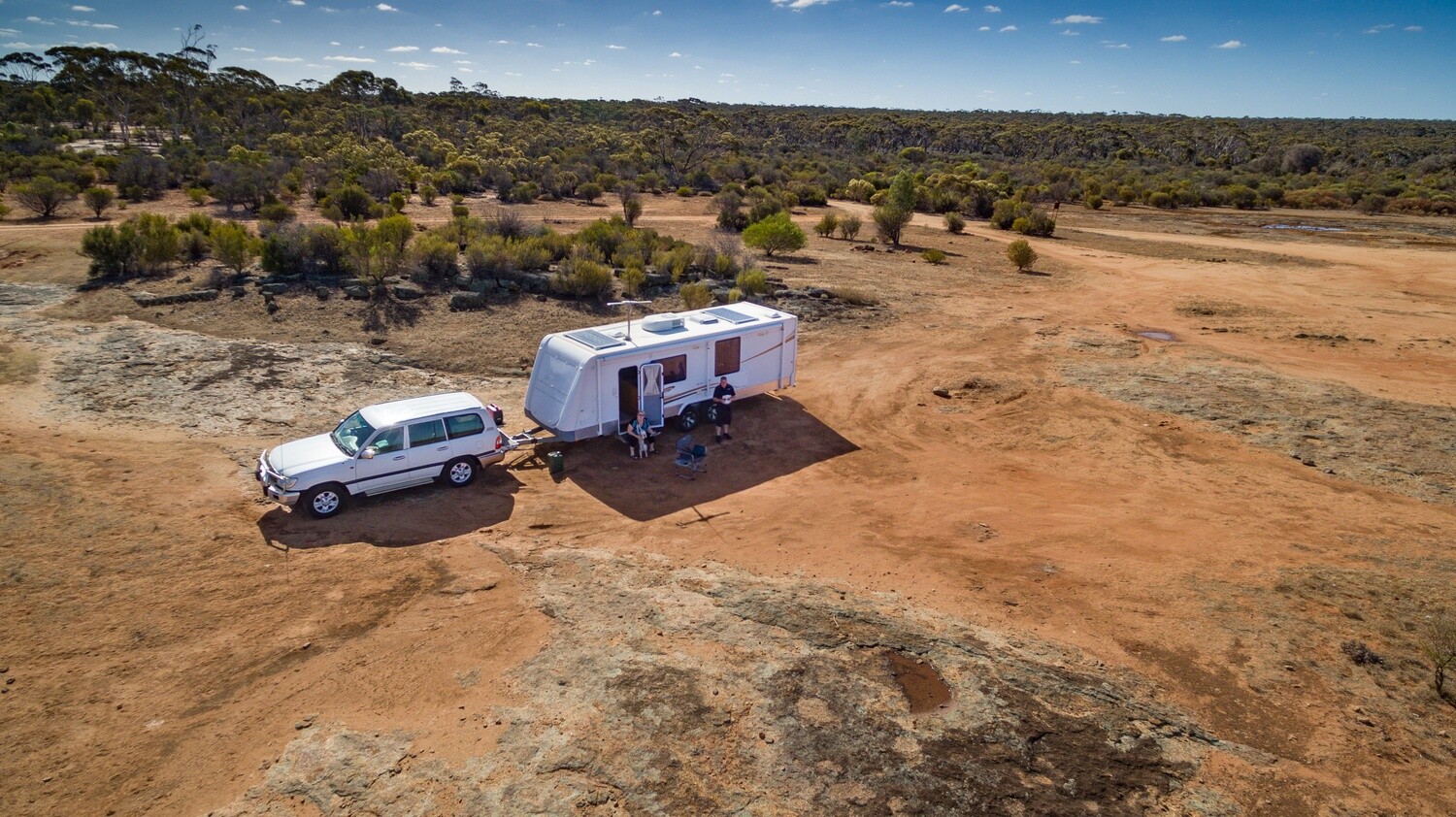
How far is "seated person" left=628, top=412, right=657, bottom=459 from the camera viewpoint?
13.5m

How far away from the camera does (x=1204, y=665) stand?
814 centimetres

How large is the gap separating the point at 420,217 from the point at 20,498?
89.0 ft

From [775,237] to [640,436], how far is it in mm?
18042

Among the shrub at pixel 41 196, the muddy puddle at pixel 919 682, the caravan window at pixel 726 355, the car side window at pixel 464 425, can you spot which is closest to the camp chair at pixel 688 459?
the caravan window at pixel 726 355

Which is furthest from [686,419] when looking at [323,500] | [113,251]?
[113,251]

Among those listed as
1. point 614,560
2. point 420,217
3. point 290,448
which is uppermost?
point 420,217

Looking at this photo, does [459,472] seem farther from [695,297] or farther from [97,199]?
[97,199]

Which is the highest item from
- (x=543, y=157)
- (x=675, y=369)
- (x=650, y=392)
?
(x=543, y=157)

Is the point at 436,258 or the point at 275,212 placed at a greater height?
the point at 275,212

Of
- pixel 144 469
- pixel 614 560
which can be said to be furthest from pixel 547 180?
pixel 614 560

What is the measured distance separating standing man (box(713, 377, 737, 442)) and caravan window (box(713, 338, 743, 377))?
0.43 m

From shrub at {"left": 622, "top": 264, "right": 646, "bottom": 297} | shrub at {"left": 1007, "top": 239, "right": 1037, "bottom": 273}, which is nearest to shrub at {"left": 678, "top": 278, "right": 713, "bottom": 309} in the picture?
shrub at {"left": 622, "top": 264, "right": 646, "bottom": 297}

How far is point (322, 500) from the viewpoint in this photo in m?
11.1

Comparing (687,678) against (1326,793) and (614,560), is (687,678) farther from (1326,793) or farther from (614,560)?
(1326,793)
